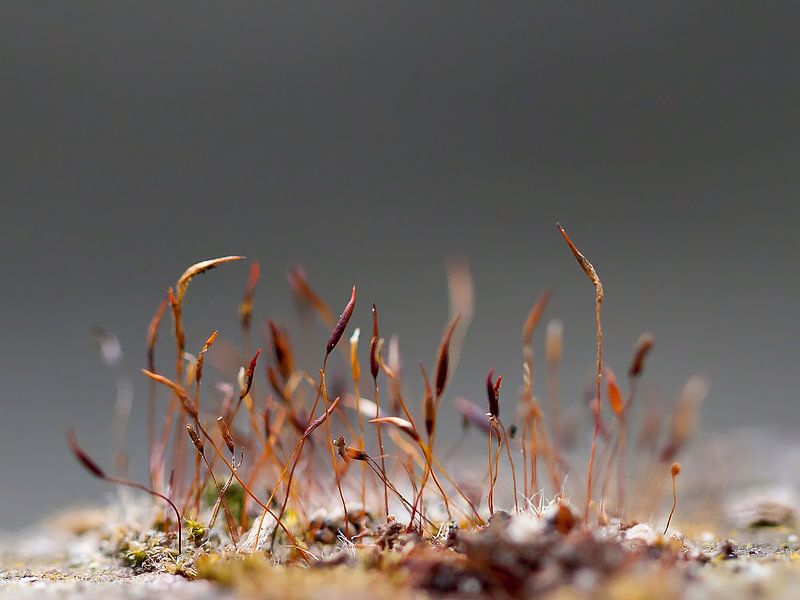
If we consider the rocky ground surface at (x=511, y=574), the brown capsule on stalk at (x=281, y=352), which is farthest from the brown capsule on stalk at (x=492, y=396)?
the brown capsule on stalk at (x=281, y=352)

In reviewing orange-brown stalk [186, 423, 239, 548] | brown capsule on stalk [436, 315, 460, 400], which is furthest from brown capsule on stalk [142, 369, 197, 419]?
brown capsule on stalk [436, 315, 460, 400]

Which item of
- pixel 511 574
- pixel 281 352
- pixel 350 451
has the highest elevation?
pixel 281 352

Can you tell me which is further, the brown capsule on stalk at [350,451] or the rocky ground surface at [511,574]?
the brown capsule on stalk at [350,451]

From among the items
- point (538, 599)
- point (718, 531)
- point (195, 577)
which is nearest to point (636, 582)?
point (538, 599)

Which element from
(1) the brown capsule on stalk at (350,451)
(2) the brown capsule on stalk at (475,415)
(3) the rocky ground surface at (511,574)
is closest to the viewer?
(3) the rocky ground surface at (511,574)

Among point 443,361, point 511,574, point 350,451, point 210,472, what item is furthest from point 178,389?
point 511,574

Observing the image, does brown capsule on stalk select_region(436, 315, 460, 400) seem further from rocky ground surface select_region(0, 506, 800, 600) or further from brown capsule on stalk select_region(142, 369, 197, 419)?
brown capsule on stalk select_region(142, 369, 197, 419)

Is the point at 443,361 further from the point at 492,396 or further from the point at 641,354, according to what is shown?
the point at 641,354

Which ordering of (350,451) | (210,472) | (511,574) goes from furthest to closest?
(210,472)
(350,451)
(511,574)

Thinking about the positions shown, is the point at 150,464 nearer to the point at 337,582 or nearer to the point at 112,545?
the point at 112,545

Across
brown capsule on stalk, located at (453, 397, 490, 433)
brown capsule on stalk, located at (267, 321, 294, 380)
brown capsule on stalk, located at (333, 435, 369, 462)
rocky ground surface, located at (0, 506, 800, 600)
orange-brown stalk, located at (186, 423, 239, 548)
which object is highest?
brown capsule on stalk, located at (267, 321, 294, 380)

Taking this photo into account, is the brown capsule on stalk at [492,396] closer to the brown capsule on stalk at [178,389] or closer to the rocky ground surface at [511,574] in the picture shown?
the rocky ground surface at [511,574]
